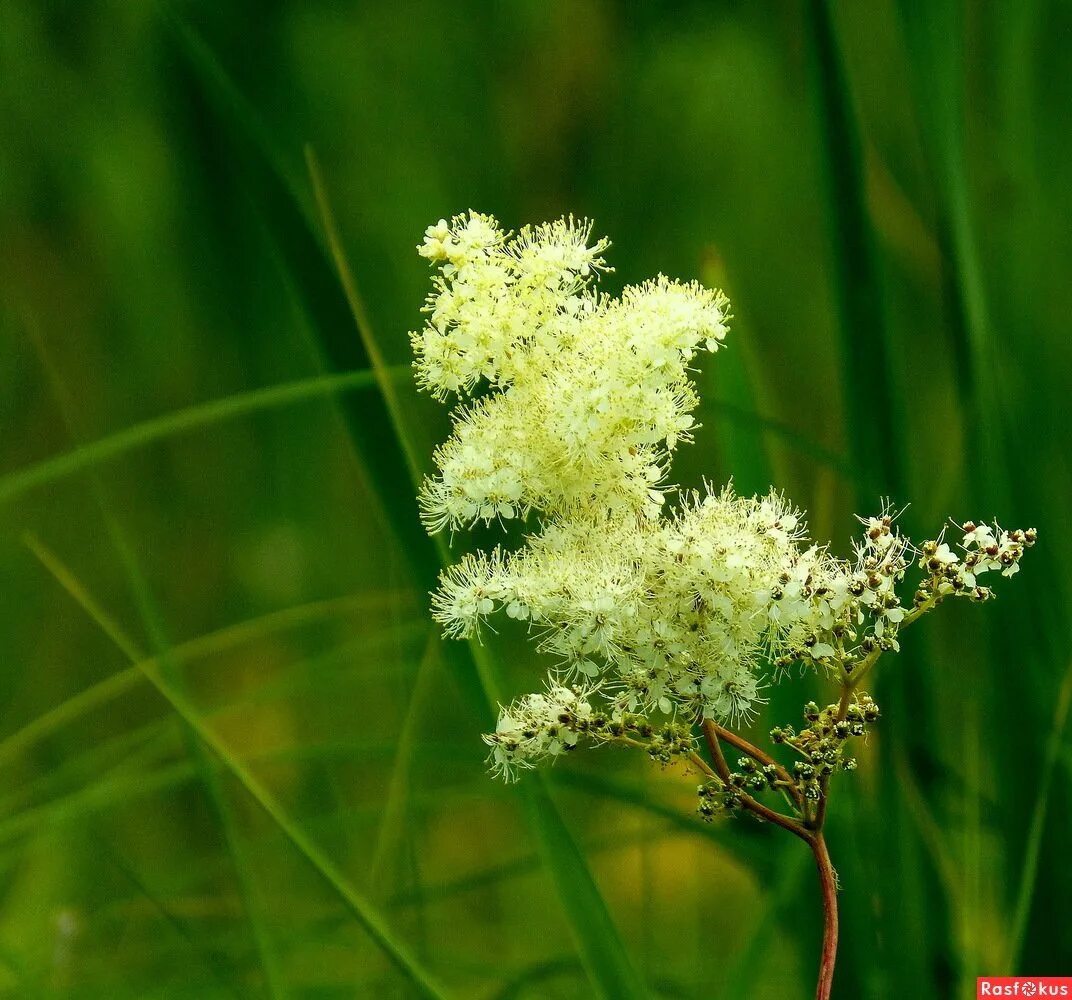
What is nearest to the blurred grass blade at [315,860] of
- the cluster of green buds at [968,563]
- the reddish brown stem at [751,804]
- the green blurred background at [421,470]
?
the green blurred background at [421,470]

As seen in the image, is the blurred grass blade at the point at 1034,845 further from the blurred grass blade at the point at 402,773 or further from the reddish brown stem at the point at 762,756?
the blurred grass blade at the point at 402,773

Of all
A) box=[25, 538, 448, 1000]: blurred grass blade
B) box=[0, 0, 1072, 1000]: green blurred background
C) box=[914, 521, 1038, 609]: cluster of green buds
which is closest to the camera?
box=[914, 521, 1038, 609]: cluster of green buds

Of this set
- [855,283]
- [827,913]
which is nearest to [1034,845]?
[827,913]

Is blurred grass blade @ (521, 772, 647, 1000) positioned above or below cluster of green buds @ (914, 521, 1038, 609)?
below

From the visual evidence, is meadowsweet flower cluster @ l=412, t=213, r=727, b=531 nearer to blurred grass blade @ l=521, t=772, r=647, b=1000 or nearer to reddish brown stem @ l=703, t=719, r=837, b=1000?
reddish brown stem @ l=703, t=719, r=837, b=1000

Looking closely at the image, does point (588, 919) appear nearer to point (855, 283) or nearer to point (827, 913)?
point (827, 913)

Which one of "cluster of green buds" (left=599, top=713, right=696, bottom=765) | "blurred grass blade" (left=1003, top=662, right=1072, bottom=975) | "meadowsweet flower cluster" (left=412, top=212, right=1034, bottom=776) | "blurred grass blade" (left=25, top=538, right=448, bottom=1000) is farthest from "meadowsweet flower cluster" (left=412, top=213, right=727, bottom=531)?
"blurred grass blade" (left=1003, top=662, right=1072, bottom=975)
